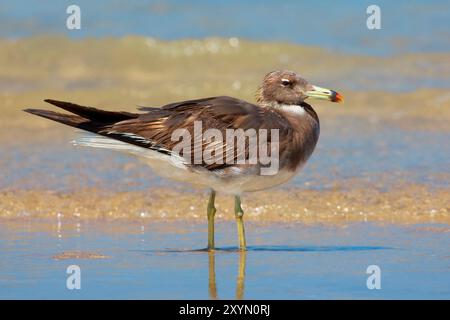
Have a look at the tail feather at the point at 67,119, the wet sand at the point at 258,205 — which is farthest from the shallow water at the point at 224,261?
the tail feather at the point at 67,119

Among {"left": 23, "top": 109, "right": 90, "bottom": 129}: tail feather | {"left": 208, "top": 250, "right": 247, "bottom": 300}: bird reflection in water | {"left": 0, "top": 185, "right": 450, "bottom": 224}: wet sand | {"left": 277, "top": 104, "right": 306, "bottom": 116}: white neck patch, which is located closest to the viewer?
{"left": 208, "top": 250, "right": 247, "bottom": 300}: bird reflection in water

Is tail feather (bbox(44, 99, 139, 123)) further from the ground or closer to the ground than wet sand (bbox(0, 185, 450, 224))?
further from the ground

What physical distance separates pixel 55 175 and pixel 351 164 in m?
2.97

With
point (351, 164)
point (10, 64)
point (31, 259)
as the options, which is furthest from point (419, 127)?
point (10, 64)

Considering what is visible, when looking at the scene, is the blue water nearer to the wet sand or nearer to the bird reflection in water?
the wet sand

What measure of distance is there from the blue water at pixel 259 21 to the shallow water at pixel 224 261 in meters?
10.5

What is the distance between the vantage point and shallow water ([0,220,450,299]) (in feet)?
21.6

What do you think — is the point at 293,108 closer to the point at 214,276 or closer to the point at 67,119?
the point at 67,119

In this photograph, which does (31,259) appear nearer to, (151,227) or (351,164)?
(151,227)

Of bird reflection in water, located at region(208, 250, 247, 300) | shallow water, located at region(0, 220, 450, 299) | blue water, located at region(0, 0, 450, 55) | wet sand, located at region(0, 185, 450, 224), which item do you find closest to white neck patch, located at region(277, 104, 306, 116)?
shallow water, located at region(0, 220, 450, 299)

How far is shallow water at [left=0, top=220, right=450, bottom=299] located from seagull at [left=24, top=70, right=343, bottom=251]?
0.45 m

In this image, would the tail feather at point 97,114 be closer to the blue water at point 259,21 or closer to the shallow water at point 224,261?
the shallow water at point 224,261

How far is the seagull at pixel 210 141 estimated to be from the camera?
7.80m

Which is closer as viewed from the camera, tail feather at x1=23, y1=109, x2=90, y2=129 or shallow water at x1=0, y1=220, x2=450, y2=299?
shallow water at x1=0, y1=220, x2=450, y2=299
